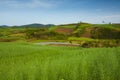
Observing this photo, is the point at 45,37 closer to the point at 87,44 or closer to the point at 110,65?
the point at 87,44

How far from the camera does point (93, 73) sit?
8.57m

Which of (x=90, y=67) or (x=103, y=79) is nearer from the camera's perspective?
(x=103, y=79)

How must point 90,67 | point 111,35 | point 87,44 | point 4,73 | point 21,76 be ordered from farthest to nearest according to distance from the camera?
point 111,35 < point 87,44 < point 90,67 < point 4,73 < point 21,76

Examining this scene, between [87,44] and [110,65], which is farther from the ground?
[110,65]

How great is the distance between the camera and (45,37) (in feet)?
196

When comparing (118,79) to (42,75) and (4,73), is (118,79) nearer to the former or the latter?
(42,75)

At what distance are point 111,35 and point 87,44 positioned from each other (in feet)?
84.9

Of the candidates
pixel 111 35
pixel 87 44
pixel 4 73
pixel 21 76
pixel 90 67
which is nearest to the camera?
pixel 21 76

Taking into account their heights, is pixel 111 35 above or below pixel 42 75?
below


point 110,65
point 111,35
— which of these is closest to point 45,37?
point 111,35

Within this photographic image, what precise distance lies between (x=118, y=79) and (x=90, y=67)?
4.17 ft

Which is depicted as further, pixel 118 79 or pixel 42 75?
pixel 118 79

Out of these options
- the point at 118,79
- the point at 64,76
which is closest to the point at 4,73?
the point at 64,76

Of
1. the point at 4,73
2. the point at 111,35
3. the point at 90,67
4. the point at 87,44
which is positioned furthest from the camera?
the point at 111,35
